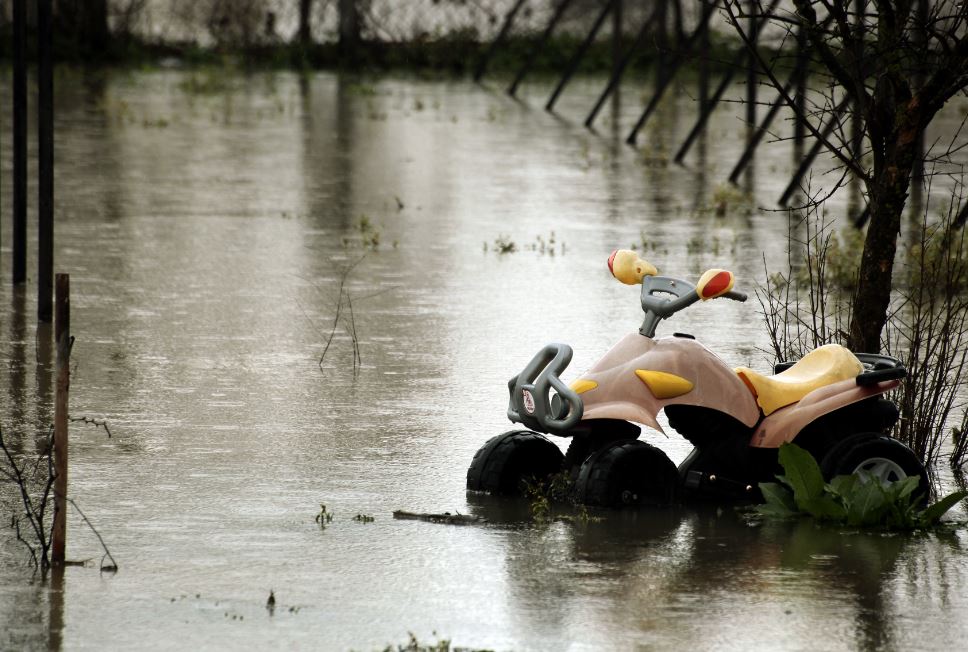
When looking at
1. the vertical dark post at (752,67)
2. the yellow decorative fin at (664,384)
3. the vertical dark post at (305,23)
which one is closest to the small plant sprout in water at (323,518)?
the yellow decorative fin at (664,384)

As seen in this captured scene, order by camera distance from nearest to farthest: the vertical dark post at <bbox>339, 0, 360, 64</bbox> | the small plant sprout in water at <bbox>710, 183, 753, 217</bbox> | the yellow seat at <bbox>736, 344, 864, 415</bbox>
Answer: the yellow seat at <bbox>736, 344, 864, 415</bbox>
the small plant sprout in water at <bbox>710, 183, 753, 217</bbox>
the vertical dark post at <bbox>339, 0, 360, 64</bbox>

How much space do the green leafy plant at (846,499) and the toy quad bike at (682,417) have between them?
0.35 ft

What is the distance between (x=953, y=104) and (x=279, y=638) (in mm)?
23863

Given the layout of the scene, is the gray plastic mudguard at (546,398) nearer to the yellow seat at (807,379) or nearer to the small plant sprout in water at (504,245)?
the yellow seat at (807,379)

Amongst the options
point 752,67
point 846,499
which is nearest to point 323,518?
point 846,499

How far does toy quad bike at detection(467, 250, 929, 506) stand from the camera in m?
6.27

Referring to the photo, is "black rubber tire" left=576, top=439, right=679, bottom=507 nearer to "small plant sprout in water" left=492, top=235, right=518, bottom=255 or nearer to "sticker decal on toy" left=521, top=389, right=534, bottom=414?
"sticker decal on toy" left=521, top=389, right=534, bottom=414

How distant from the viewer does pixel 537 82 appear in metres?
30.1

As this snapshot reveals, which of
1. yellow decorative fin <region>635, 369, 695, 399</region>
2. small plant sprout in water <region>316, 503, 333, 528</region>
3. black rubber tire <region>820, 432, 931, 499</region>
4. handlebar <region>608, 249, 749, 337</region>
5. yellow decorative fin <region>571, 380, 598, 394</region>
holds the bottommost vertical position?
small plant sprout in water <region>316, 503, 333, 528</region>

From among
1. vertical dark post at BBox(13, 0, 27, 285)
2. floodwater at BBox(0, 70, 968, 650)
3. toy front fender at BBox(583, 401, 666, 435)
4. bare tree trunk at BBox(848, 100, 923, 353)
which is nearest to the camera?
floodwater at BBox(0, 70, 968, 650)

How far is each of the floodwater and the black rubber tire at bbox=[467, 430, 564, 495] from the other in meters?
0.11

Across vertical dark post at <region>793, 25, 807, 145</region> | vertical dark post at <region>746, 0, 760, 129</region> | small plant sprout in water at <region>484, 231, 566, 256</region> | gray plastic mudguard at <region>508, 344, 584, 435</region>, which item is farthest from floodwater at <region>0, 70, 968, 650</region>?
vertical dark post at <region>793, 25, 807, 145</region>

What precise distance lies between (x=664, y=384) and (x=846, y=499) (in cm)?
76

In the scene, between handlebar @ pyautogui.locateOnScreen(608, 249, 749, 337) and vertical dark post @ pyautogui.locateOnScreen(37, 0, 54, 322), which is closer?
handlebar @ pyautogui.locateOnScreen(608, 249, 749, 337)
